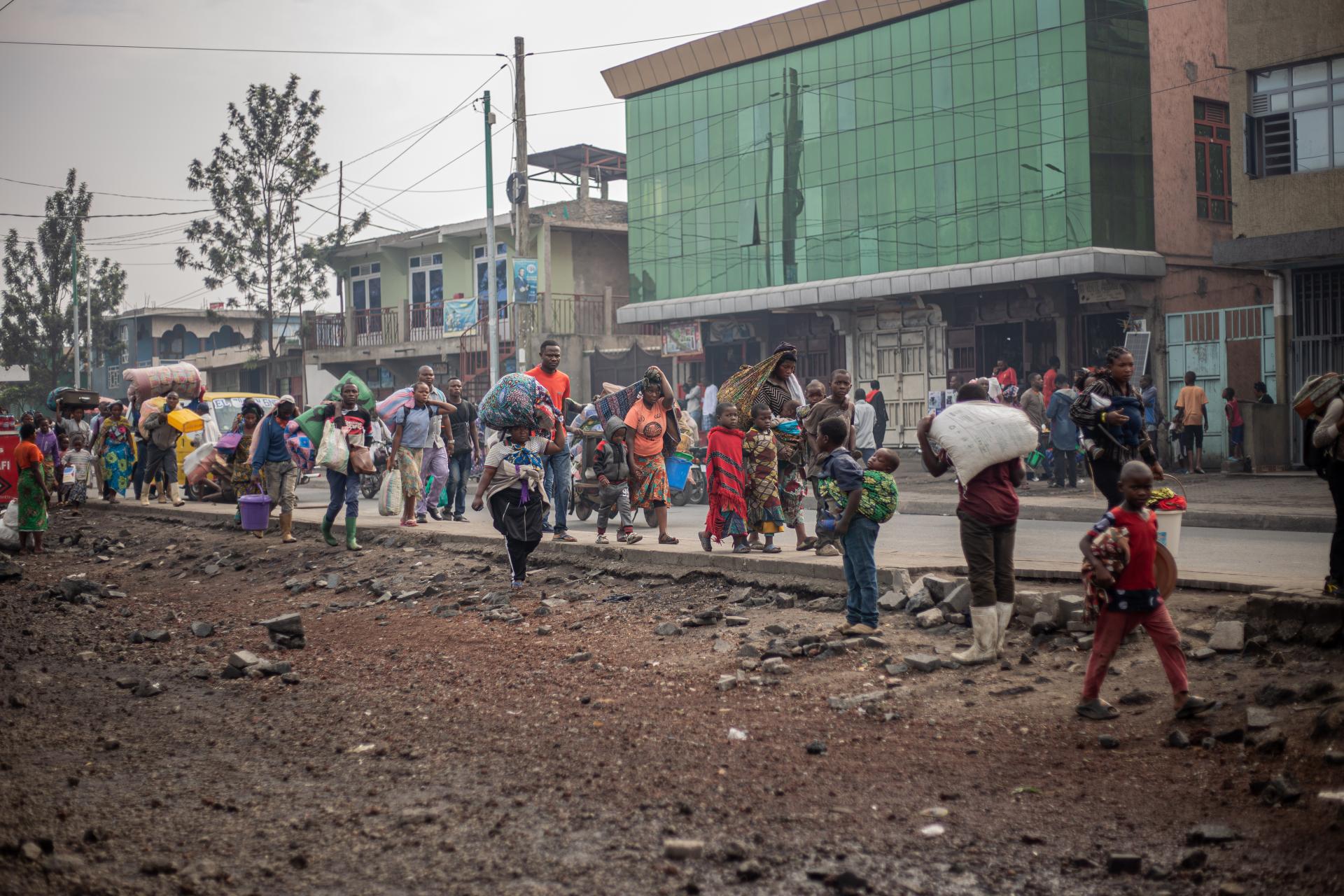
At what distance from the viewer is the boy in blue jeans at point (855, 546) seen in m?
7.46

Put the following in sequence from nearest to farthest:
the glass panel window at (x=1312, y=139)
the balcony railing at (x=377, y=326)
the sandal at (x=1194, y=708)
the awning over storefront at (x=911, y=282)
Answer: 1. the sandal at (x=1194, y=708)
2. the glass panel window at (x=1312, y=139)
3. the awning over storefront at (x=911, y=282)
4. the balcony railing at (x=377, y=326)

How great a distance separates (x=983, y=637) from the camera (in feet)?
22.4

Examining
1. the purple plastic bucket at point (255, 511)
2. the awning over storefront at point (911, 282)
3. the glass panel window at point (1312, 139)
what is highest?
the glass panel window at point (1312, 139)

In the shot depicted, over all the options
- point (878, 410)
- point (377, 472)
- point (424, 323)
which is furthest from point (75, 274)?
point (878, 410)

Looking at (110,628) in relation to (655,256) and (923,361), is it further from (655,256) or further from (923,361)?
(655,256)

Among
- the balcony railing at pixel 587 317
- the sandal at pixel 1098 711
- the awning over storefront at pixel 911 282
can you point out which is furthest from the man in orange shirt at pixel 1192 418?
the balcony railing at pixel 587 317

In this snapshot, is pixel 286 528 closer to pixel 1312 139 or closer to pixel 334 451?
pixel 334 451

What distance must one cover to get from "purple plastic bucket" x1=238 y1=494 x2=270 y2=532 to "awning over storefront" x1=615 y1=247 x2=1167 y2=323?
14251 mm

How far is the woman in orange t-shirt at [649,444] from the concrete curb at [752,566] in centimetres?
46

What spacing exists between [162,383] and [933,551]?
51.0 feet

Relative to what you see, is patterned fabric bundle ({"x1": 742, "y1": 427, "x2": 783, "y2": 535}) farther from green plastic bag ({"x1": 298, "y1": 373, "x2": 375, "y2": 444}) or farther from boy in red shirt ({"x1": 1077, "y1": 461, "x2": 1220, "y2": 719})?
green plastic bag ({"x1": 298, "y1": 373, "x2": 375, "y2": 444})

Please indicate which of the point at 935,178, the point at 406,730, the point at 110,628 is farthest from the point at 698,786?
the point at 935,178

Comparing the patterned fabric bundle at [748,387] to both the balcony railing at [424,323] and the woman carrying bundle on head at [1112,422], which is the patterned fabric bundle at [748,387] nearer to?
the woman carrying bundle on head at [1112,422]

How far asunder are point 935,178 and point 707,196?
6966 millimetres
